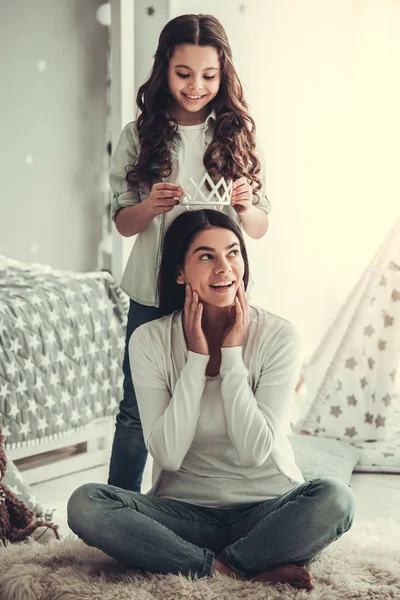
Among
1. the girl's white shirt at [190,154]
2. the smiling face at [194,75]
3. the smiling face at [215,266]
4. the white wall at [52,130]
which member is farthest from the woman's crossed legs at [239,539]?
the white wall at [52,130]

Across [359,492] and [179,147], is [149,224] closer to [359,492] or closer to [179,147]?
[179,147]

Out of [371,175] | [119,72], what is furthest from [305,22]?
[119,72]

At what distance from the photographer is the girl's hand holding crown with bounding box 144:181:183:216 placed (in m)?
1.80

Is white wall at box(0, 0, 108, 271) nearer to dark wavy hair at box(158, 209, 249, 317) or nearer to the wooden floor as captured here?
the wooden floor

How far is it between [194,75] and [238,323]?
1.81 ft

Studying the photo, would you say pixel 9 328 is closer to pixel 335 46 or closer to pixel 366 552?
Answer: pixel 366 552

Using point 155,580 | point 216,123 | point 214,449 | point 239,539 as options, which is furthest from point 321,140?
point 155,580

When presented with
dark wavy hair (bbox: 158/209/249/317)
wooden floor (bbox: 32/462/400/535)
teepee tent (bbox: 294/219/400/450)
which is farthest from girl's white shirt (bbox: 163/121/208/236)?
teepee tent (bbox: 294/219/400/450)

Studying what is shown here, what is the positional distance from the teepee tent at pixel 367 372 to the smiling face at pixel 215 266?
4.93ft

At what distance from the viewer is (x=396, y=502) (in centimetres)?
256

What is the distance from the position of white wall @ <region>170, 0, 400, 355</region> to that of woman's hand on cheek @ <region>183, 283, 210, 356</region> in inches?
91.5

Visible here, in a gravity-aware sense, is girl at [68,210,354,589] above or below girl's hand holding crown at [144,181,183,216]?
below

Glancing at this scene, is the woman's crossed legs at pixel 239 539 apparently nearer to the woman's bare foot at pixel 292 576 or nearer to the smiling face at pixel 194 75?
the woman's bare foot at pixel 292 576

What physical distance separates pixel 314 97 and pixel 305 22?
1.23ft
